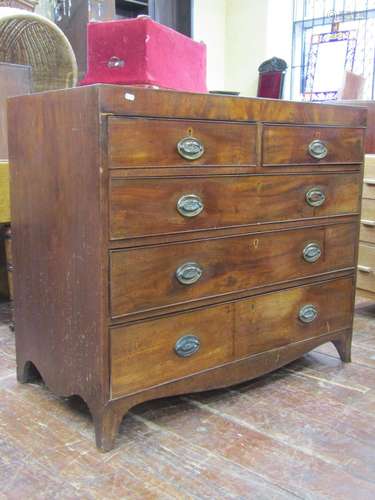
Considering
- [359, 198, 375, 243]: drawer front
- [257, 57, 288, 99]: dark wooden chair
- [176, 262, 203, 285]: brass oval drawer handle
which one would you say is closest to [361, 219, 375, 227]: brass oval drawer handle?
[359, 198, 375, 243]: drawer front

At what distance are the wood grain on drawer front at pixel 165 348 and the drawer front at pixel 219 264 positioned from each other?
50 millimetres

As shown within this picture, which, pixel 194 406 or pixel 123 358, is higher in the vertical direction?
pixel 123 358

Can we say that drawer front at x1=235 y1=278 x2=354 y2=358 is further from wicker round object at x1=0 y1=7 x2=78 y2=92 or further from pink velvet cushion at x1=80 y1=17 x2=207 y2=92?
wicker round object at x1=0 y1=7 x2=78 y2=92

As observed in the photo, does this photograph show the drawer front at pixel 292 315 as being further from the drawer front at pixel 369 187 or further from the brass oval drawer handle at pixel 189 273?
the drawer front at pixel 369 187

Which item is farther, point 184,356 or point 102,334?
Answer: point 184,356

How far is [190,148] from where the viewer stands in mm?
1274

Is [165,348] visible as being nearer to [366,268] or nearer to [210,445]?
[210,445]

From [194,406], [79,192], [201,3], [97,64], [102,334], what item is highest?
[201,3]

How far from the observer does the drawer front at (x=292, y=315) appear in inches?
58.9

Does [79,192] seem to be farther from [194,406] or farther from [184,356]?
[194,406]

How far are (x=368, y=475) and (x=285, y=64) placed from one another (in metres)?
4.81

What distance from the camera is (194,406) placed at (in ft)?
4.86

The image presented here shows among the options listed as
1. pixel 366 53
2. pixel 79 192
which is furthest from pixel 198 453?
pixel 366 53

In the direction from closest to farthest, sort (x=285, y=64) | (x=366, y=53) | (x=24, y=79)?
(x=24, y=79) → (x=366, y=53) → (x=285, y=64)
